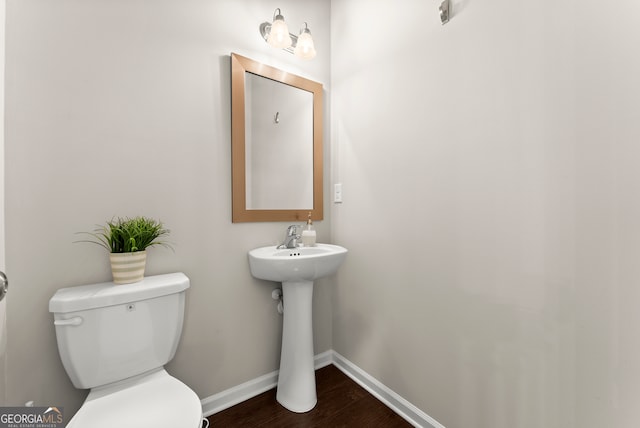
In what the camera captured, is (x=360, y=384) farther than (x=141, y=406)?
Yes

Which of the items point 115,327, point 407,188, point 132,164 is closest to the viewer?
point 115,327

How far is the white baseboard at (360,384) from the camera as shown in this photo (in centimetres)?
133

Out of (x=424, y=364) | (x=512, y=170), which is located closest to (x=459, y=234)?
(x=512, y=170)

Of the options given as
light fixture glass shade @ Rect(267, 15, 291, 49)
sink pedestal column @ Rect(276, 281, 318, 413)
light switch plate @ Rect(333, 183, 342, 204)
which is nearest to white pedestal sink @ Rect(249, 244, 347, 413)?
sink pedestal column @ Rect(276, 281, 318, 413)

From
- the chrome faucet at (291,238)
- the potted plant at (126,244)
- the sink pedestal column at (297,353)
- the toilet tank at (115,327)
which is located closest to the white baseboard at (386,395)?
the sink pedestal column at (297,353)

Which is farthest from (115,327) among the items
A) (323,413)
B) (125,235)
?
(323,413)

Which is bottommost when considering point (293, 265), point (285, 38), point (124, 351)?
point (124, 351)

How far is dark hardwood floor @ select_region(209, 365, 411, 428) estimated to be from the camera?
1331 millimetres

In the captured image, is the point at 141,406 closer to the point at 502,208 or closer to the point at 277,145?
the point at 277,145

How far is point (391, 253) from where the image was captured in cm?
146

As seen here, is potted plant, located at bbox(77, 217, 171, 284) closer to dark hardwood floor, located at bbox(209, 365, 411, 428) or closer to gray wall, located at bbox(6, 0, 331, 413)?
gray wall, located at bbox(6, 0, 331, 413)

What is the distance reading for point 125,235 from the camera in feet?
3.56

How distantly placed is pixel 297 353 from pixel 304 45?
5.47 ft

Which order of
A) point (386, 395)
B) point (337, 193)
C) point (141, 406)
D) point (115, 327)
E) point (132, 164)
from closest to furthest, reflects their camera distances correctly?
point (141, 406) < point (115, 327) < point (132, 164) < point (386, 395) < point (337, 193)
